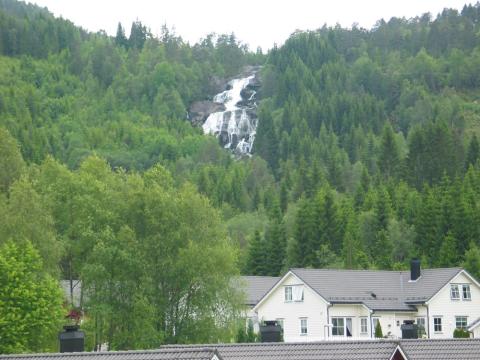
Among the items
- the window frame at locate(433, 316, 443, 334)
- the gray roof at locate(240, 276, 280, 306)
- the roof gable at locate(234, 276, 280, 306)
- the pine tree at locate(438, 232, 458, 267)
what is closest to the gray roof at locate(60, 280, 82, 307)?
the roof gable at locate(234, 276, 280, 306)

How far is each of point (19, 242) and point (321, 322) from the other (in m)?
21.6

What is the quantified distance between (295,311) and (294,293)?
1.14 m

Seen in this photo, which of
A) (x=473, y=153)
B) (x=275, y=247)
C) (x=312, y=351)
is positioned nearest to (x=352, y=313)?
(x=275, y=247)

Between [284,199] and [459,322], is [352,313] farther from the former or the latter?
[284,199]

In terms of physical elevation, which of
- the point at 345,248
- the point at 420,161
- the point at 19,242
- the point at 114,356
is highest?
the point at 420,161

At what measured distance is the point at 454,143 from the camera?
170875mm

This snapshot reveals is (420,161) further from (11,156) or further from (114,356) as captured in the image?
(114,356)

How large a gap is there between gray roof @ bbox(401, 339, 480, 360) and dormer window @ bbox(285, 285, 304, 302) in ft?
140

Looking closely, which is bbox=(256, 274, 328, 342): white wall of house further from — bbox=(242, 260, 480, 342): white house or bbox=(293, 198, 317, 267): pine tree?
bbox=(293, 198, 317, 267): pine tree

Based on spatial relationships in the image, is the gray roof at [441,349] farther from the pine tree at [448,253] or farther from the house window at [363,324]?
the pine tree at [448,253]

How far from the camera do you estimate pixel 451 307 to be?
8094 cm

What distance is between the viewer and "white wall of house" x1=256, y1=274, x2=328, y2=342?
3125 inches

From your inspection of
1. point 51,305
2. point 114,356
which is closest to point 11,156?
point 51,305

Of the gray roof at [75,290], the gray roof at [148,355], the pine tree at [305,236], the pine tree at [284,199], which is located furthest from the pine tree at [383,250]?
the gray roof at [148,355]
